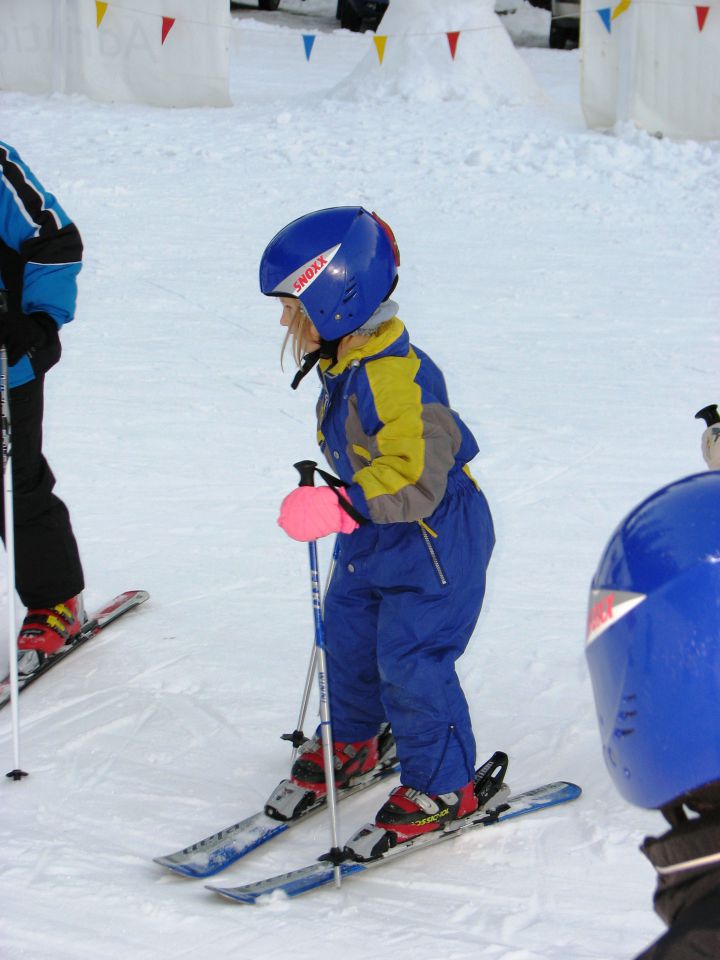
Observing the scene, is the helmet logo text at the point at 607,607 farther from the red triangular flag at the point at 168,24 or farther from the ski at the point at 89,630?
the red triangular flag at the point at 168,24

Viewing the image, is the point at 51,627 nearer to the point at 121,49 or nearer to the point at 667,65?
the point at 667,65

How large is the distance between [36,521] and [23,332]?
0.70 m

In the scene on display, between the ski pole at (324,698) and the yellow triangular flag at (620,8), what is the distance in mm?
10244

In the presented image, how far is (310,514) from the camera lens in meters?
2.99

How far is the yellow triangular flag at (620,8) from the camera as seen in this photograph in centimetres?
1201

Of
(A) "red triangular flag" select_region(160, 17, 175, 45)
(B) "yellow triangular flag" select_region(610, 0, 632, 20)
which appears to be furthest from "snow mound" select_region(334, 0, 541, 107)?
(A) "red triangular flag" select_region(160, 17, 175, 45)

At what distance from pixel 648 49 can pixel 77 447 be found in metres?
8.32

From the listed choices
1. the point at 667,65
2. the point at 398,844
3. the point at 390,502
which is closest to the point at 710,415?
the point at 390,502

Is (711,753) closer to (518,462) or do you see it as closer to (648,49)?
(518,462)

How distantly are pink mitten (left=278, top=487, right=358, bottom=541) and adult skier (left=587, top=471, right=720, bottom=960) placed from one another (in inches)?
60.5

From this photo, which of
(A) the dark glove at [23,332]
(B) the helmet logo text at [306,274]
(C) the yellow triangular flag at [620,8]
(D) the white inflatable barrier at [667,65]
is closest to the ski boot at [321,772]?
(B) the helmet logo text at [306,274]

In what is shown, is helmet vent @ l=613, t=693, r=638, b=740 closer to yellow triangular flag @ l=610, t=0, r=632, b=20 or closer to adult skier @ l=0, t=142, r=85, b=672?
adult skier @ l=0, t=142, r=85, b=672

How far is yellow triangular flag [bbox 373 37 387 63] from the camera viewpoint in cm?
1357

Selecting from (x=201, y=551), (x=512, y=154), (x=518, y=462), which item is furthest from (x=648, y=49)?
(x=201, y=551)
